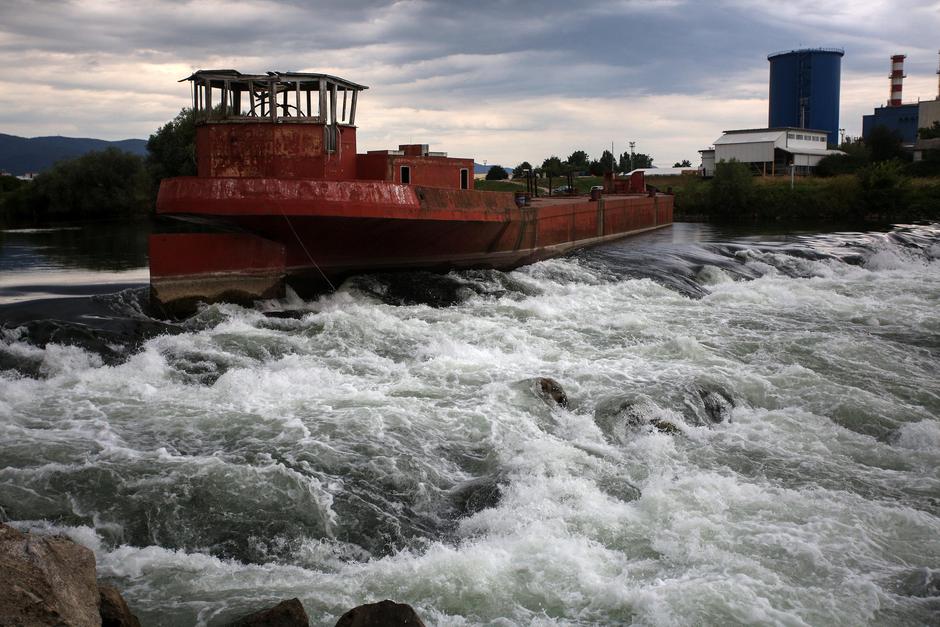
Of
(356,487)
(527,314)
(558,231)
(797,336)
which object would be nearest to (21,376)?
(356,487)

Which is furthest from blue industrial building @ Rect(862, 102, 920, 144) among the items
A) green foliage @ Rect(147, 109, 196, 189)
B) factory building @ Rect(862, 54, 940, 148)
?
green foliage @ Rect(147, 109, 196, 189)

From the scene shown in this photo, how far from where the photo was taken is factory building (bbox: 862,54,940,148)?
84188 mm

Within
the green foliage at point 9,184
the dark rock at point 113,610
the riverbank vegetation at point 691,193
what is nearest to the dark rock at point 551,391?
the dark rock at point 113,610

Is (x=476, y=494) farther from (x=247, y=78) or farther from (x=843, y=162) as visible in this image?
(x=843, y=162)

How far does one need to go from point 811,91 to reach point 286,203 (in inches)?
3054

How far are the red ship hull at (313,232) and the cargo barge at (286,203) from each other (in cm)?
2

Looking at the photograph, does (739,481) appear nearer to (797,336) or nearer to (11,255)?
(797,336)

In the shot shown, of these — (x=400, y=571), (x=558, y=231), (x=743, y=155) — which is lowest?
(x=400, y=571)

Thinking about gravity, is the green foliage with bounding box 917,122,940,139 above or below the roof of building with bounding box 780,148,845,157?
above

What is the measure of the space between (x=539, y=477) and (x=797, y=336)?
7.91 meters

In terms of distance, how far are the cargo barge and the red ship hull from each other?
2 cm

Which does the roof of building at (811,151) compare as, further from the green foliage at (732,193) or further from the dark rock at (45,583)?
the dark rock at (45,583)

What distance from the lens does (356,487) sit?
711 centimetres

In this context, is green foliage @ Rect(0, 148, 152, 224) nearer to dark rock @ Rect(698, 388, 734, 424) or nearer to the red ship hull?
the red ship hull
